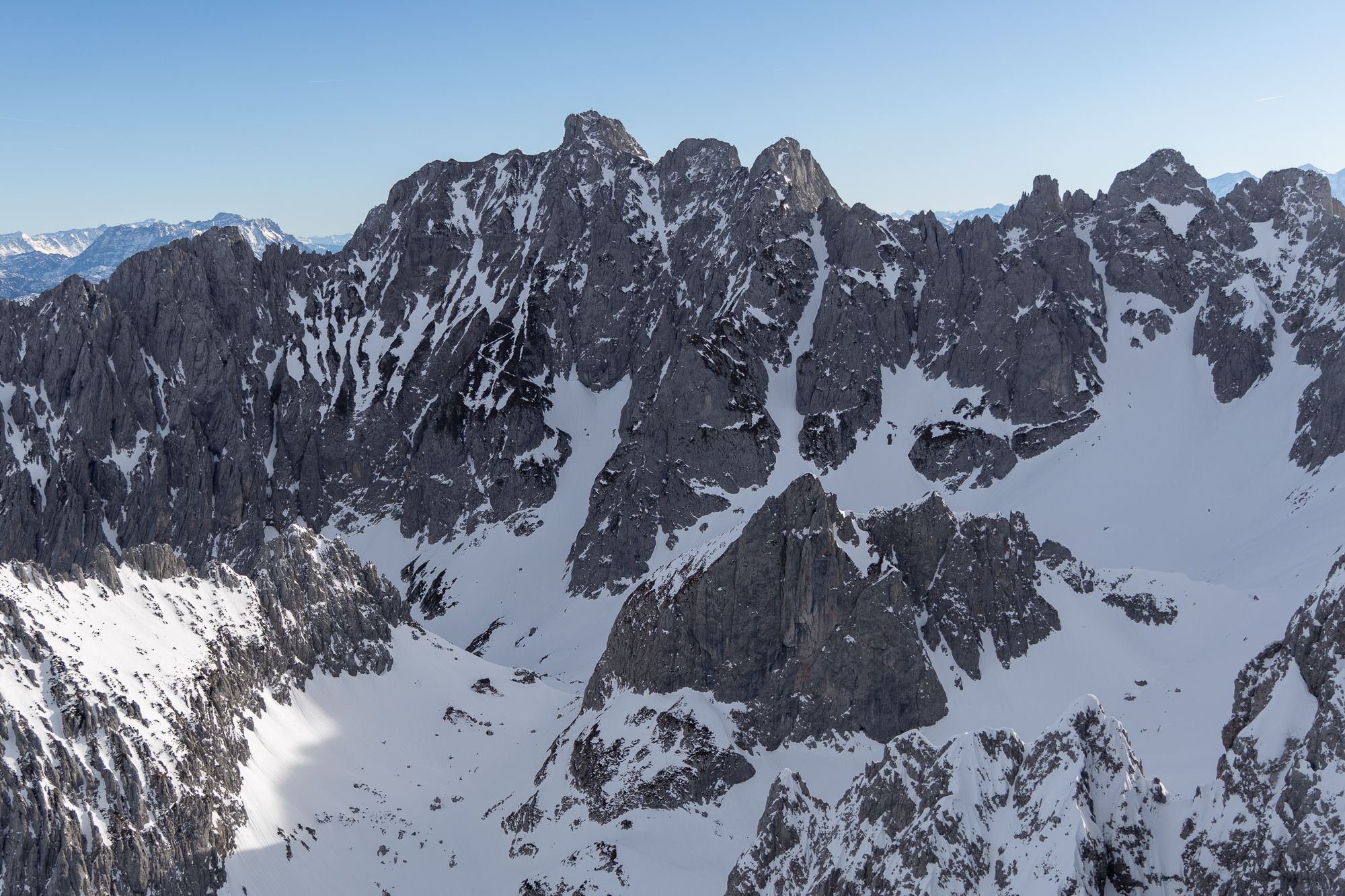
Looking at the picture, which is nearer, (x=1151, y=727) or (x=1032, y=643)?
(x=1151, y=727)

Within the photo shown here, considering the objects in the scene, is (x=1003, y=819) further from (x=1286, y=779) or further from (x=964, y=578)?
(x=964, y=578)

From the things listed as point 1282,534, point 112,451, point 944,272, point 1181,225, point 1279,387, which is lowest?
point 112,451

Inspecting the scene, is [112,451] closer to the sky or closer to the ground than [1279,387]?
closer to the ground

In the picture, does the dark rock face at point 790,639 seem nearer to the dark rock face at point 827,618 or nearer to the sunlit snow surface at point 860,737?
the dark rock face at point 827,618

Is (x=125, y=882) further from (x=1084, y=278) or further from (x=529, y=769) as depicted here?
(x=1084, y=278)

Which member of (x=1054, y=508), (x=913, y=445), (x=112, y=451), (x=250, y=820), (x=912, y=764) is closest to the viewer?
(x=912, y=764)

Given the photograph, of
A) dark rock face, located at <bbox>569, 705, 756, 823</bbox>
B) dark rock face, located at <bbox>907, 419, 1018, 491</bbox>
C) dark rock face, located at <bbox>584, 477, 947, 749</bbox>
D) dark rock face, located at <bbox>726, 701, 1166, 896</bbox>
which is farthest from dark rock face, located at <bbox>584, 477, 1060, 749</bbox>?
dark rock face, located at <bbox>907, 419, 1018, 491</bbox>

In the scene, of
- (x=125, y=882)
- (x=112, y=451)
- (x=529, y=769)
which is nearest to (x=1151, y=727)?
(x=529, y=769)
